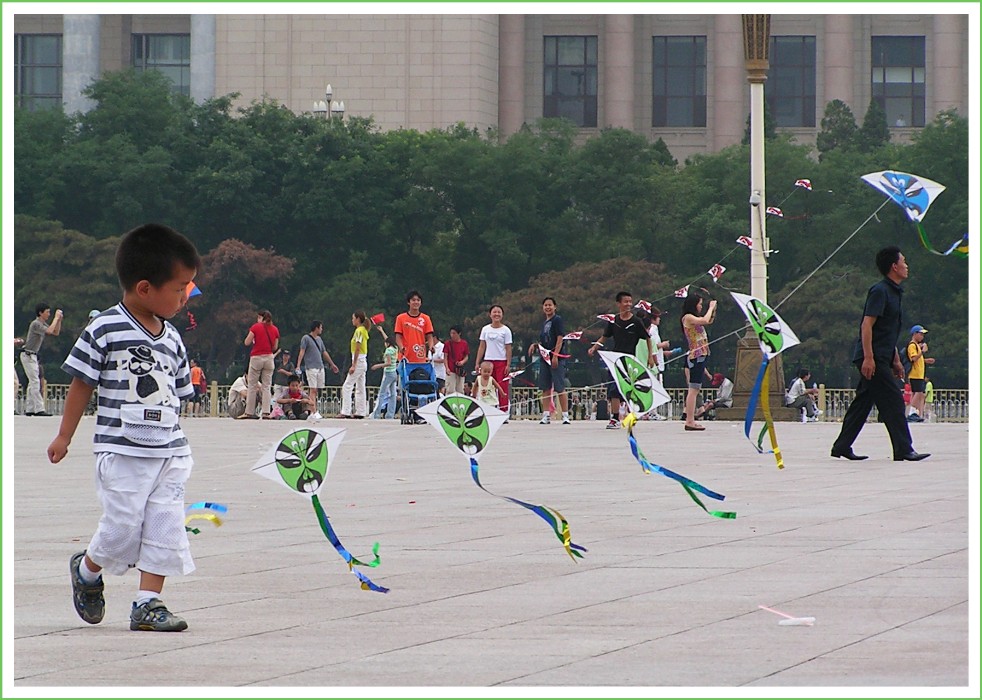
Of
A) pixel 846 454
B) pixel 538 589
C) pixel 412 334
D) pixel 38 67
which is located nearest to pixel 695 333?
pixel 846 454

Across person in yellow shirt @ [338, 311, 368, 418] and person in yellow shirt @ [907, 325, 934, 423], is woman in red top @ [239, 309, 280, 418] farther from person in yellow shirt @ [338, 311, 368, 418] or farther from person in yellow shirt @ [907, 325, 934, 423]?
person in yellow shirt @ [907, 325, 934, 423]

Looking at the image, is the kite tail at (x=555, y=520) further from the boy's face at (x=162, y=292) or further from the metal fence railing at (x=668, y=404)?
the metal fence railing at (x=668, y=404)

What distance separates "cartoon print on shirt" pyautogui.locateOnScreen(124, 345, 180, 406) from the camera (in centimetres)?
605

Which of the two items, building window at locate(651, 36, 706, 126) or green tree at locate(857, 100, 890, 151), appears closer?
green tree at locate(857, 100, 890, 151)

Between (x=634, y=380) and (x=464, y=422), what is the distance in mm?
1452

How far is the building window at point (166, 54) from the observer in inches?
2904

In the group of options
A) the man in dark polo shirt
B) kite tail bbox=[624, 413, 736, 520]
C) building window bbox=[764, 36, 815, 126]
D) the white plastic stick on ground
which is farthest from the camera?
building window bbox=[764, 36, 815, 126]

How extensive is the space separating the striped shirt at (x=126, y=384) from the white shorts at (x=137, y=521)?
59mm

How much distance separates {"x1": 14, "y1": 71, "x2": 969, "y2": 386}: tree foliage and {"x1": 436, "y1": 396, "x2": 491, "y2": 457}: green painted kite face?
38.1 m

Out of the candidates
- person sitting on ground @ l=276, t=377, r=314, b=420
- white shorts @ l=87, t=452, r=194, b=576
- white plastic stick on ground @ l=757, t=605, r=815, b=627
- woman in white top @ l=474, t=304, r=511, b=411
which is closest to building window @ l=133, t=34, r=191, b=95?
person sitting on ground @ l=276, t=377, r=314, b=420

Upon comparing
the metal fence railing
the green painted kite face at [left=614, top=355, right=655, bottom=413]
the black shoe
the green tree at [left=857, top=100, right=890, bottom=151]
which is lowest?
the metal fence railing

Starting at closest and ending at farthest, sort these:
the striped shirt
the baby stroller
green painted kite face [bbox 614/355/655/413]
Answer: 1. the striped shirt
2. green painted kite face [bbox 614/355/655/413]
3. the baby stroller

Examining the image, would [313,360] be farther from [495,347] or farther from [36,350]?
[495,347]

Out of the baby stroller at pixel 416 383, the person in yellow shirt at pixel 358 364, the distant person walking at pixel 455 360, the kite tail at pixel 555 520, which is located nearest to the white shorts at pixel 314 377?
the person in yellow shirt at pixel 358 364
